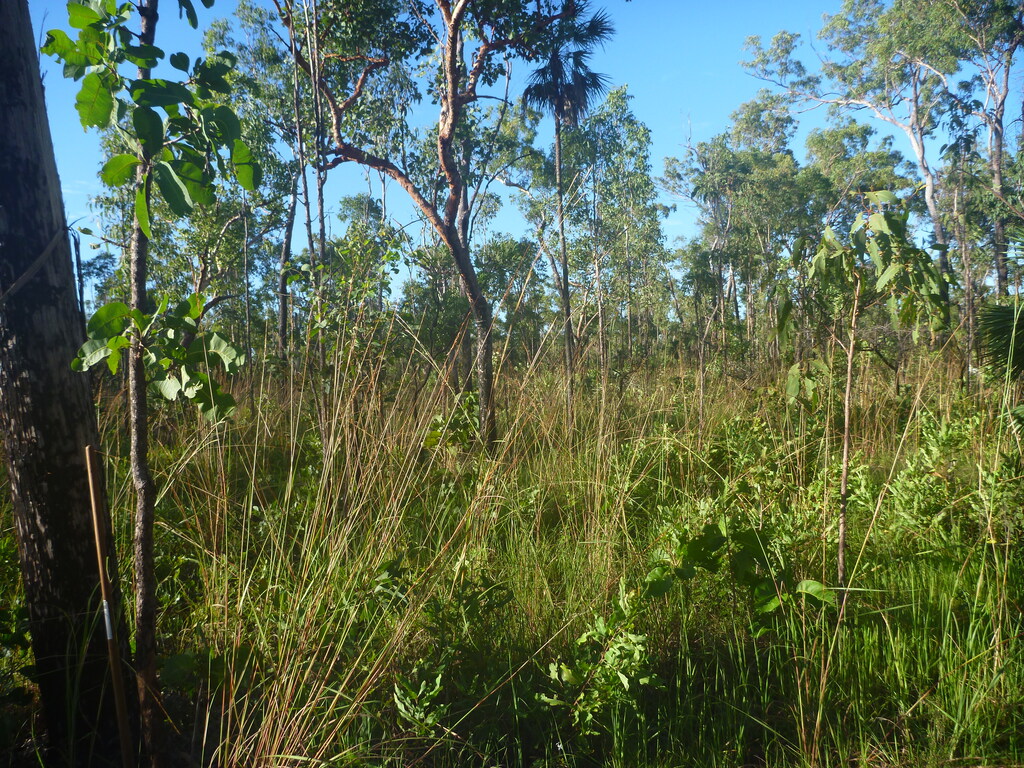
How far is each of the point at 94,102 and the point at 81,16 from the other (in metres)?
0.14

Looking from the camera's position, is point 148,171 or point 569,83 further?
point 569,83

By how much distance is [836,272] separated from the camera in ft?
6.07

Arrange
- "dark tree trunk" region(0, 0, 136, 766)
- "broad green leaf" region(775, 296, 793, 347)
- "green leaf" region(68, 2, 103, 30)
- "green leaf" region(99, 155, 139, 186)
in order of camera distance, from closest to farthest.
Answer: "green leaf" region(68, 2, 103, 30) < "green leaf" region(99, 155, 139, 186) < "dark tree trunk" region(0, 0, 136, 766) < "broad green leaf" region(775, 296, 793, 347)

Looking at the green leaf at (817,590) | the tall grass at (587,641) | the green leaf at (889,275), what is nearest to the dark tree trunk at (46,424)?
the tall grass at (587,641)

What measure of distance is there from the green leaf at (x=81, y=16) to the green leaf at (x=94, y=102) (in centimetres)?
8

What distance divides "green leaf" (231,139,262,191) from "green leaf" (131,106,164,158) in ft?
0.47

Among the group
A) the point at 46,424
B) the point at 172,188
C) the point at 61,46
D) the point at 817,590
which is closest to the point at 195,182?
the point at 172,188

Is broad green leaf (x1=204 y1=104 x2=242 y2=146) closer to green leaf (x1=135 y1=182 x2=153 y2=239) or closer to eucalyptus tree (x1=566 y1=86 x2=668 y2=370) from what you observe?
green leaf (x1=135 y1=182 x2=153 y2=239)

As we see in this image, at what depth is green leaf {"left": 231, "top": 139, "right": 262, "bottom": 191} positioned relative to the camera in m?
1.27

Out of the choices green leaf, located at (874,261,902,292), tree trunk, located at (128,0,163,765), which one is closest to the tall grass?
tree trunk, located at (128,0,163,765)

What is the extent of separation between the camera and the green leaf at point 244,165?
127 cm

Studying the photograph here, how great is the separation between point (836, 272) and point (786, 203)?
71.0 feet

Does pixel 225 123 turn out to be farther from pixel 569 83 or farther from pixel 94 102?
pixel 569 83

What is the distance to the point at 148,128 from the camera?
1.13m
